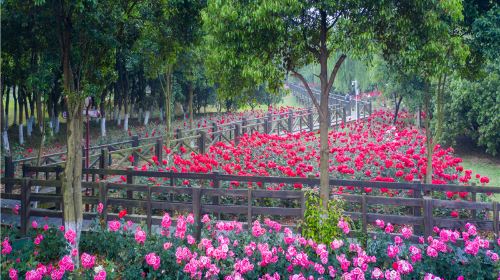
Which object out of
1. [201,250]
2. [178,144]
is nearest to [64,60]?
[201,250]

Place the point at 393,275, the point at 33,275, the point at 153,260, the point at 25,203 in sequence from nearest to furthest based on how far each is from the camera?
1. the point at 33,275
2. the point at 393,275
3. the point at 153,260
4. the point at 25,203

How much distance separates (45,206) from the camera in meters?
13.0

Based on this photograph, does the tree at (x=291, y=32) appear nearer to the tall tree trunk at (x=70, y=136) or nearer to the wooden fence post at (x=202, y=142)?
the tall tree trunk at (x=70, y=136)

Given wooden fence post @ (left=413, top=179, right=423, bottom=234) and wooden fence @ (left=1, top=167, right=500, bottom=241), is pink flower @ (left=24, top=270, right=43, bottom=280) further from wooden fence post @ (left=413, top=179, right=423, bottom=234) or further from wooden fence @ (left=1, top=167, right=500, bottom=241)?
wooden fence post @ (left=413, top=179, right=423, bottom=234)

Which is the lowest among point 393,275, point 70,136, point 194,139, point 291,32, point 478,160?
point 393,275

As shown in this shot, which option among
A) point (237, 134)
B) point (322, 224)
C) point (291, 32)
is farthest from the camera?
point (237, 134)

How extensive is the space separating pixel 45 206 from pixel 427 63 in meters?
9.74

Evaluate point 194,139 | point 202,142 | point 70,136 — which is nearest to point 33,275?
point 70,136

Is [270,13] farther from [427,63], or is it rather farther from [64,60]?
[64,60]

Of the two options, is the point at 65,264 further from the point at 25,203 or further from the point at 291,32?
the point at 291,32

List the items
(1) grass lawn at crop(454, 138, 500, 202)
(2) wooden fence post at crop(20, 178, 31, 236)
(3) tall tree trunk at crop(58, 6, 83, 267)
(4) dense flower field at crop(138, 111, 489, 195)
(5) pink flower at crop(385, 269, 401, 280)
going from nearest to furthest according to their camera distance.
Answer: (5) pink flower at crop(385, 269, 401, 280) < (3) tall tree trunk at crop(58, 6, 83, 267) < (2) wooden fence post at crop(20, 178, 31, 236) < (4) dense flower field at crop(138, 111, 489, 195) < (1) grass lawn at crop(454, 138, 500, 202)

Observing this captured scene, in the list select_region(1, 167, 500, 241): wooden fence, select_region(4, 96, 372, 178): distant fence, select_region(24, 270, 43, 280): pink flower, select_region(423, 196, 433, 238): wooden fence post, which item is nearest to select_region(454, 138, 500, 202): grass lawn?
select_region(4, 96, 372, 178): distant fence

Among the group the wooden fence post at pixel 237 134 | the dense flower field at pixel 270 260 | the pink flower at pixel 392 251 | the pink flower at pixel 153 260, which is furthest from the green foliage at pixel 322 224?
the wooden fence post at pixel 237 134

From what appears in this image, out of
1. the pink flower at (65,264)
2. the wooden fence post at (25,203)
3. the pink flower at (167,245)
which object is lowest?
the pink flower at (65,264)
